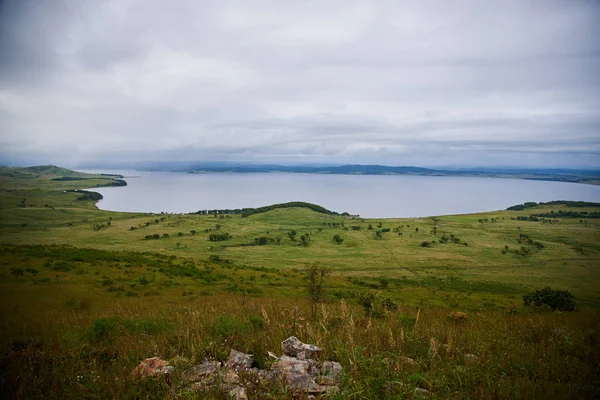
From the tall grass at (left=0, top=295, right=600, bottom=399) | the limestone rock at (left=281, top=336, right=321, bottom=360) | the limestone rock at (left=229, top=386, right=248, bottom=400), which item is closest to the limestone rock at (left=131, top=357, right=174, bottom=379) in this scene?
the tall grass at (left=0, top=295, right=600, bottom=399)

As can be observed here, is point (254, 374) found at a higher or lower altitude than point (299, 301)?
higher

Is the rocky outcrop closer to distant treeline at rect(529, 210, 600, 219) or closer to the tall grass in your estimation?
the tall grass

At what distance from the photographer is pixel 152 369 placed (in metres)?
5.09

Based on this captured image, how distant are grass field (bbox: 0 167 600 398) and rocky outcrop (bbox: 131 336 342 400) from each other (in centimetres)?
27

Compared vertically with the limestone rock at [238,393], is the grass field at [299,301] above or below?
below

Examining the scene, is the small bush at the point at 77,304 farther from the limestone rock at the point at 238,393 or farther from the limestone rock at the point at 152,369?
the limestone rock at the point at 238,393

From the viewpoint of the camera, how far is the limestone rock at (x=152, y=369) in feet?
16.1

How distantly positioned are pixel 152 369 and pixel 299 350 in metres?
2.75

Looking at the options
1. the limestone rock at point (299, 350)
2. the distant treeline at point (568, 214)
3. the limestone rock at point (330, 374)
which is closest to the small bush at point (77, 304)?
the limestone rock at point (299, 350)

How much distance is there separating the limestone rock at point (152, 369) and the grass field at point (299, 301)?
0.60ft

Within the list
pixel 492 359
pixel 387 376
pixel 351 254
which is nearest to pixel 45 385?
pixel 387 376

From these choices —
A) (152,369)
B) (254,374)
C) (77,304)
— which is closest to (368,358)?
(254,374)

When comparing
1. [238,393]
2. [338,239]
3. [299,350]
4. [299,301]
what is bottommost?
[338,239]

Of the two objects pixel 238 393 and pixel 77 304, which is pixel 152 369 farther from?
pixel 77 304
